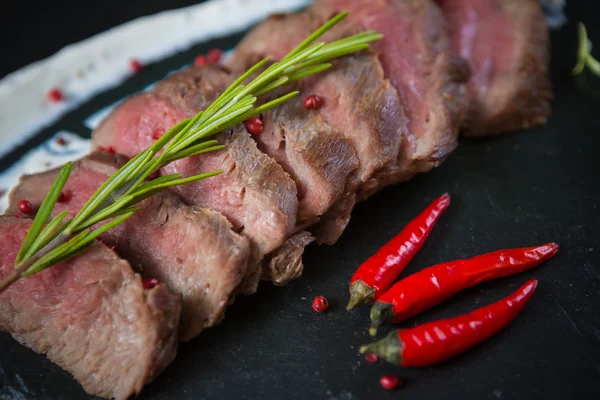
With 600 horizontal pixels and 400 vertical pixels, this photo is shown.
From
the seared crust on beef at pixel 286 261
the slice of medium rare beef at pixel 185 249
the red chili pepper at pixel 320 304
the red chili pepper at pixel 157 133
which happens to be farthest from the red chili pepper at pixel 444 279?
the red chili pepper at pixel 157 133

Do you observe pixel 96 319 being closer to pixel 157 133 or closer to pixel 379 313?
pixel 157 133

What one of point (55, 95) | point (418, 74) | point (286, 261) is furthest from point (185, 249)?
point (55, 95)

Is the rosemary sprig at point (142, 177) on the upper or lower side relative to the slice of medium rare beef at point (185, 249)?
upper

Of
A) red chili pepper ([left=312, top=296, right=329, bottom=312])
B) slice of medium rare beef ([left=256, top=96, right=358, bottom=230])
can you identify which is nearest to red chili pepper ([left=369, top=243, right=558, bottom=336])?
red chili pepper ([left=312, top=296, right=329, bottom=312])

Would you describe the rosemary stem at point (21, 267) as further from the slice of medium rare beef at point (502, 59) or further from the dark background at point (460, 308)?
the slice of medium rare beef at point (502, 59)

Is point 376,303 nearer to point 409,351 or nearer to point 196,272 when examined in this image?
point 409,351

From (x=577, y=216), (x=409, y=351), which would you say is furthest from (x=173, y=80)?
(x=577, y=216)
